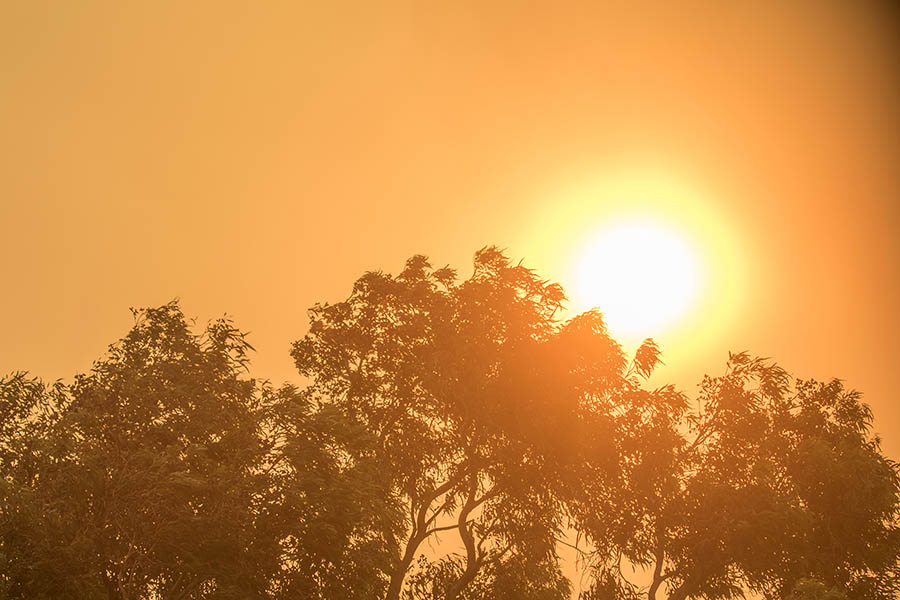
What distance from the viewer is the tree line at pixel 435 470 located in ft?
85.7

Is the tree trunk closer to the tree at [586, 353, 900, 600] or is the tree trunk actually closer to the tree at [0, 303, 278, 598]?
the tree at [586, 353, 900, 600]

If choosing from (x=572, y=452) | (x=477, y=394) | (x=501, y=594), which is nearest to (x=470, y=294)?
(x=477, y=394)

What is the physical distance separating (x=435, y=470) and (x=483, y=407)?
3854 millimetres

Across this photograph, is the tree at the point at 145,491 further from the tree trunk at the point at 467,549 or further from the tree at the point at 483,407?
the tree trunk at the point at 467,549

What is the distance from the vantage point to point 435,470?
115 ft

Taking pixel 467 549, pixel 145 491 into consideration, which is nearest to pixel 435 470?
pixel 467 549

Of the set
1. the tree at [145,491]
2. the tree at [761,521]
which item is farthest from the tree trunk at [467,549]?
the tree at [145,491]

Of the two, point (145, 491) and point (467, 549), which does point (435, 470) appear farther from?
point (145, 491)

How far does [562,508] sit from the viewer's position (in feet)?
113

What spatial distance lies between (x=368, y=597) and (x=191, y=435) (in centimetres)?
935

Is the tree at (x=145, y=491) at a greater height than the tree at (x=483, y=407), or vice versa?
the tree at (x=483, y=407)

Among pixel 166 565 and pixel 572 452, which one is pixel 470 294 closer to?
pixel 572 452

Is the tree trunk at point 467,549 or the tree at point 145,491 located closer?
the tree at point 145,491

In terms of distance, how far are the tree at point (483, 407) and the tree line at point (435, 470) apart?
0.10 m
